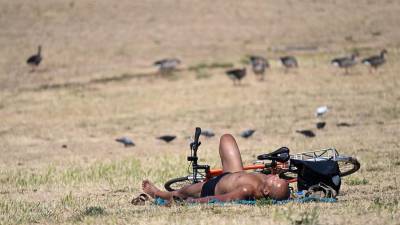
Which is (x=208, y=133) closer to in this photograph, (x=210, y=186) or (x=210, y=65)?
(x=210, y=186)

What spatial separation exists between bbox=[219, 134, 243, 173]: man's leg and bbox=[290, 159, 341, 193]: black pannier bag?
692mm

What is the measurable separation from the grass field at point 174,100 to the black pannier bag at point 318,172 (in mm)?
338

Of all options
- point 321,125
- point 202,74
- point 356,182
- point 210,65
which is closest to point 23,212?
point 356,182

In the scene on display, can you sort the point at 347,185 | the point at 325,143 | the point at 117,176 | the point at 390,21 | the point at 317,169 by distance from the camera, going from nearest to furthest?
the point at 317,169 → the point at 347,185 → the point at 117,176 → the point at 325,143 → the point at 390,21

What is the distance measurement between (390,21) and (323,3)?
261 inches

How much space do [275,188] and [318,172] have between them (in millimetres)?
687

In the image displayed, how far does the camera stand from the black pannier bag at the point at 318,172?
36.0ft

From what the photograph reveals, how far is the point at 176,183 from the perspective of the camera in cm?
1248

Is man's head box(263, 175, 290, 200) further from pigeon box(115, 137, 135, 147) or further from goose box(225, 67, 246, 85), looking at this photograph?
goose box(225, 67, 246, 85)

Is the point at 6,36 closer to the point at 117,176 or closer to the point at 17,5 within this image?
the point at 17,5

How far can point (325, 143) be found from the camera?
796 inches

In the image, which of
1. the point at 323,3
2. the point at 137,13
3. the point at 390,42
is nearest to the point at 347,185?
the point at 390,42

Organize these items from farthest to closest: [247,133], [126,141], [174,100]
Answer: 1. [174,100]
2. [247,133]
3. [126,141]

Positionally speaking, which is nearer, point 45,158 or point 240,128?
point 45,158
